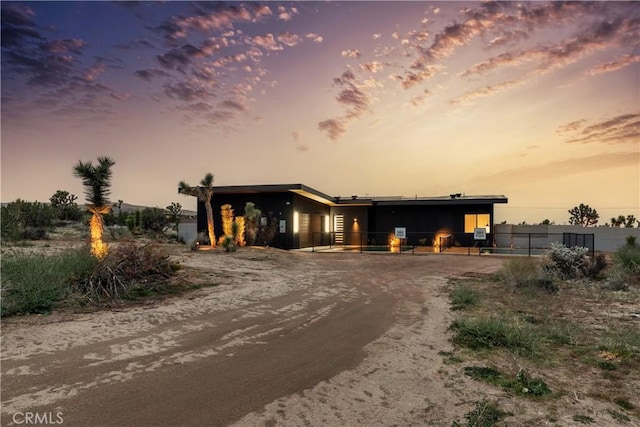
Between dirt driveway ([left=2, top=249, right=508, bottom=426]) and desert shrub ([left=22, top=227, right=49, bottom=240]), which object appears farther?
desert shrub ([left=22, top=227, right=49, bottom=240])

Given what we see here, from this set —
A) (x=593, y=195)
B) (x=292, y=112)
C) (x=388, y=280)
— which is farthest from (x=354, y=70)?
(x=593, y=195)

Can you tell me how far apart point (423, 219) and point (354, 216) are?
239 inches

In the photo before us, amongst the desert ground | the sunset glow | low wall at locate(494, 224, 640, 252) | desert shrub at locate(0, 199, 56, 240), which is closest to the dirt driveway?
the desert ground

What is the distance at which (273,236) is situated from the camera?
24.3 meters

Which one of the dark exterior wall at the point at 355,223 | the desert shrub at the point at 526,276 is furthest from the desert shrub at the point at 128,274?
the dark exterior wall at the point at 355,223

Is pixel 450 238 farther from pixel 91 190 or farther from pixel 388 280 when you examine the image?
pixel 91 190

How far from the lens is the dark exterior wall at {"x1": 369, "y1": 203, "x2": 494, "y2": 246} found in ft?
Answer: 89.7

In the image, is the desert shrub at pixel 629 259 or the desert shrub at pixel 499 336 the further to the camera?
the desert shrub at pixel 629 259

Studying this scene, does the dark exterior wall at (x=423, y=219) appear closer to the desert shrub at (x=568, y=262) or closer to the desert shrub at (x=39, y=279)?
the desert shrub at (x=568, y=262)

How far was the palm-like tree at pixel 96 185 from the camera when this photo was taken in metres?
10.2

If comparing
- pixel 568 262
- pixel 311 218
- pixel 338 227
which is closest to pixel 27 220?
pixel 311 218

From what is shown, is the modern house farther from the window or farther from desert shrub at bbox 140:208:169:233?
desert shrub at bbox 140:208:169:233

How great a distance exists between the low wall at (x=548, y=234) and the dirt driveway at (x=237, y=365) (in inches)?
887

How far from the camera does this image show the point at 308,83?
1741 cm
